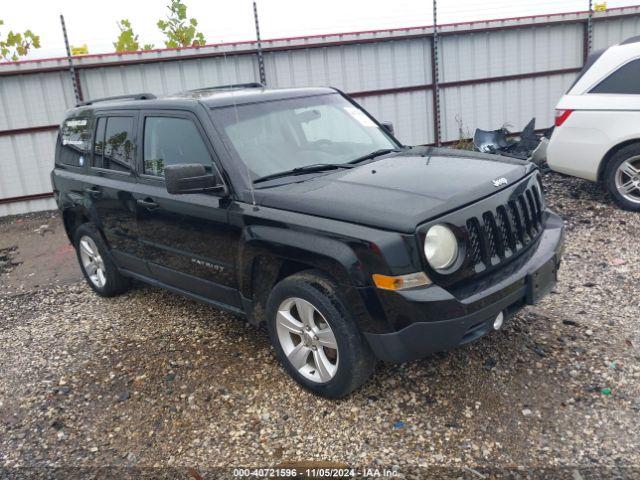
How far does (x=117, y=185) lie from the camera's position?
189 inches

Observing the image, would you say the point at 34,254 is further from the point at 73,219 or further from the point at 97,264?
the point at 97,264

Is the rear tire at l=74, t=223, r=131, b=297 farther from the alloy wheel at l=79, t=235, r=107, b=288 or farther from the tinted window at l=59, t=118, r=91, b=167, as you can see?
the tinted window at l=59, t=118, r=91, b=167

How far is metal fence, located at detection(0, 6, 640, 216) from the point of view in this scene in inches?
401

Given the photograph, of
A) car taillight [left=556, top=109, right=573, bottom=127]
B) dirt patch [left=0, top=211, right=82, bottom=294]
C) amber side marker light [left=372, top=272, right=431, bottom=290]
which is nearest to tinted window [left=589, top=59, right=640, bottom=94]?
car taillight [left=556, top=109, right=573, bottom=127]

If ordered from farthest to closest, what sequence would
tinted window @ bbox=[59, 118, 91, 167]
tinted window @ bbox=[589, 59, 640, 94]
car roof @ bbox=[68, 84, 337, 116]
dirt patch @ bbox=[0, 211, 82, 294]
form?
1. dirt patch @ bbox=[0, 211, 82, 294]
2. tinted window @ bbox=[589, 59, 640, 94]
3. tinted window @ bbox=[59, 118, 91, 167]
4. car roof @ bbox=[68, 84, 337, 116]

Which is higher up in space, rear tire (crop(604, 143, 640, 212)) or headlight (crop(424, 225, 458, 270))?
headlight (crop(424, 225, 458, 270))

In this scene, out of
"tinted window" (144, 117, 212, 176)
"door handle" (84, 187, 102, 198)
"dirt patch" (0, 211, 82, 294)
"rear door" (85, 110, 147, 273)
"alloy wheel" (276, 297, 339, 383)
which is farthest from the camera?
"dirt patch" (0, 211, 82, 294)

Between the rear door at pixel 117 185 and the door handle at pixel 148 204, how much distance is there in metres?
0.12

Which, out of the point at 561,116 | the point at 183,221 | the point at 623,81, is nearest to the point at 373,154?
the point at 183,221

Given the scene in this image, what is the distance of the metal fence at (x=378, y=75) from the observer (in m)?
10.2

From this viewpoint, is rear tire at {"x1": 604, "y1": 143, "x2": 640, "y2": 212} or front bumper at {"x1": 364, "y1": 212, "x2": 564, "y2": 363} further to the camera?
rear tire at {"x1": 604, "y1": 143, "x2": 640, "y2": 212}

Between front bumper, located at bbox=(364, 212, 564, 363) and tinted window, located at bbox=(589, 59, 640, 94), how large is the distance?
14.1 ft

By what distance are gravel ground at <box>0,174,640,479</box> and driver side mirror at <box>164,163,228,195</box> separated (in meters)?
1.31

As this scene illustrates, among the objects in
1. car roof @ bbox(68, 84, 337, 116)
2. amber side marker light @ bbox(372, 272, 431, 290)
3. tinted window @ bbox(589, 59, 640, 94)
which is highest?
car roof @ bbox(68, 84, 337, 116)
